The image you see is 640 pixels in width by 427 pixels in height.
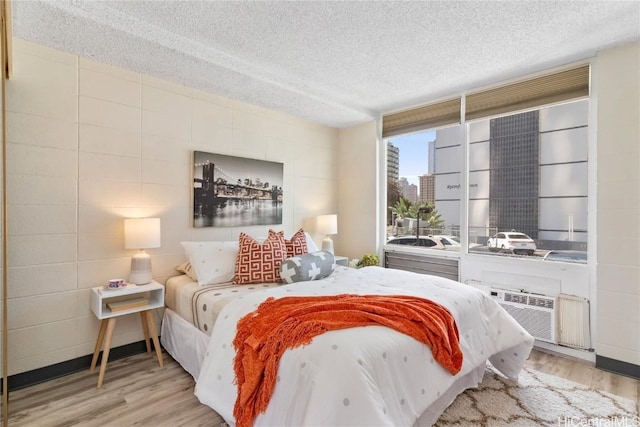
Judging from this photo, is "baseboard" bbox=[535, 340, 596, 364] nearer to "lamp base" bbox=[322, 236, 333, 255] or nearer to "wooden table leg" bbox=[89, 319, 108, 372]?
"lamp base" bbox=[322, 236, 333, 255]

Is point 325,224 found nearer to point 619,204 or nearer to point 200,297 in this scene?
point 200,297

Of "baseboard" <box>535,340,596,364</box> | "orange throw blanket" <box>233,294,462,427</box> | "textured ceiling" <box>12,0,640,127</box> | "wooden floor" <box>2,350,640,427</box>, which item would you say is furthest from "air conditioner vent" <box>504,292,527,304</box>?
"textured ceiling" <box>12,0,640,127</box>

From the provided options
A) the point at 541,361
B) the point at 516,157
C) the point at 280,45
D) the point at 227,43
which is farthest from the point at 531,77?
the point at 227,43

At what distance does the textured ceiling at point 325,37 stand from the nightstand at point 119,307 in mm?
1840

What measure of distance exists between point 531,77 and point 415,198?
5.57 feet

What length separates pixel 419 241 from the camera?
3990 millimetres

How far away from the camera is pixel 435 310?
1.85m

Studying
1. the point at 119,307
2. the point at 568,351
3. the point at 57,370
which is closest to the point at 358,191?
the point at 568,351

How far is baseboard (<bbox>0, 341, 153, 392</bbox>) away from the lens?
223 cm

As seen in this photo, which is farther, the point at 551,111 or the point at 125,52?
the point at 551,111

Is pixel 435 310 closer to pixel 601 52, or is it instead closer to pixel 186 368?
pixel 186 368

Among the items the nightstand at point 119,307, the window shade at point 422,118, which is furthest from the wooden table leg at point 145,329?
the window shade at point 422,118

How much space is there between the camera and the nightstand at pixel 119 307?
2.33 metres

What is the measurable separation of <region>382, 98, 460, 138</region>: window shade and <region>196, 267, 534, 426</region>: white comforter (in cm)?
217
